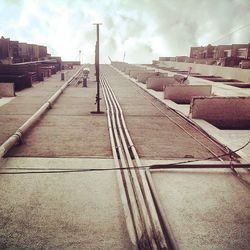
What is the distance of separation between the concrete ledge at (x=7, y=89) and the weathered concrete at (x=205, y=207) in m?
13.8

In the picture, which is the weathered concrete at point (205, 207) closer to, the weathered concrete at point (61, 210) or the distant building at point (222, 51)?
the weathered concrete at point (61, 210)

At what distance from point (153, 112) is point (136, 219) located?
9743mm

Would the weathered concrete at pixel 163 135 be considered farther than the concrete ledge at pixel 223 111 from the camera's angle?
No

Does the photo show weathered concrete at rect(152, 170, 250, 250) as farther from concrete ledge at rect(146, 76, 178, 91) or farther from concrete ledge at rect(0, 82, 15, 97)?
concrete ledge at rect(146, 76, 178, 91)

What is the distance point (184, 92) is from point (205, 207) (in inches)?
514

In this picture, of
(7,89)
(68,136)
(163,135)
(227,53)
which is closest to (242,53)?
(227,53)

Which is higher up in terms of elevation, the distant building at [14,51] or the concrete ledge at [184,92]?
the distant building at [14,51]

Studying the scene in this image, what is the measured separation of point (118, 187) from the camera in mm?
5984

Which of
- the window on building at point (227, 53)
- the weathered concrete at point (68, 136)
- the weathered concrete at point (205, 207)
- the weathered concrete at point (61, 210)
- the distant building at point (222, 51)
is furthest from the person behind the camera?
the window on building at point (227, 53)

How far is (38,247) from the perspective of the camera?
413cm

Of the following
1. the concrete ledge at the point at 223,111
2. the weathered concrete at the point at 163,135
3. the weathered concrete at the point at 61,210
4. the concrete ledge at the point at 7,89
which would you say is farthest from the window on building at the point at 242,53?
the weathered concrete at the point at 61,210

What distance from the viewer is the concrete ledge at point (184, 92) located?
1761 centimetres

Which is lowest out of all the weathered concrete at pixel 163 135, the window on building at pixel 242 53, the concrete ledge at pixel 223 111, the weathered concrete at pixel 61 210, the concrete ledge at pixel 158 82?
the weathered concrete at pixel 61 210

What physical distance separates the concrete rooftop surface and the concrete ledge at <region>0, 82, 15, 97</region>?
7.09 meters
